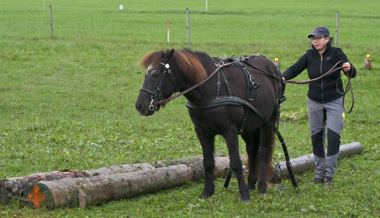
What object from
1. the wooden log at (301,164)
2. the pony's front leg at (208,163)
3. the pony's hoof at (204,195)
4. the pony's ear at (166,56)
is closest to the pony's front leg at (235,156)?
the pony's front leg at (208,163)

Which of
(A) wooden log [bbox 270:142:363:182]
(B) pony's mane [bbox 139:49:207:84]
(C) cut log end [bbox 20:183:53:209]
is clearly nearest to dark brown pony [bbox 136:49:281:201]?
(B) pony's mane [bbox 139:49:207:84]

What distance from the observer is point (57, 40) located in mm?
27844

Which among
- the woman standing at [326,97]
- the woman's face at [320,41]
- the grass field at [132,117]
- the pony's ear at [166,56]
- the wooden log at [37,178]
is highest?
the woman's face at [320,41]

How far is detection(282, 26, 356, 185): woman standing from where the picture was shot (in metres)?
9.23

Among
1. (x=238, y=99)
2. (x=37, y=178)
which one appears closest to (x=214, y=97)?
(x=238, y=99)

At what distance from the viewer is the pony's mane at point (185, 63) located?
7.93 meters

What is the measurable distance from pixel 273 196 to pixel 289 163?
92 centimetres

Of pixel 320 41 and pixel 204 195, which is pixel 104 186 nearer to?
pixel 204 195

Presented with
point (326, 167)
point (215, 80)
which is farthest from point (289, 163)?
point (215, 80)

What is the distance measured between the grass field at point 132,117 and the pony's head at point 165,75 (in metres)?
1.32

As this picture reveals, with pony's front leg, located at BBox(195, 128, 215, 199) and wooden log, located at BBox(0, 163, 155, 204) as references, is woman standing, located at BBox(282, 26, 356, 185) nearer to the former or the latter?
pony's front leg, located at BBox(195, 128, 215, 199)

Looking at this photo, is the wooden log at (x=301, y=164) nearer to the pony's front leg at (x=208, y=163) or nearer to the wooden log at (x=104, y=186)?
the wooden log at (x=104, y=186)

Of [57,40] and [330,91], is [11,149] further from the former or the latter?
[57,40]

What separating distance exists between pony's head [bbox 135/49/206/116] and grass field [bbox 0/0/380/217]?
4.33 feet
